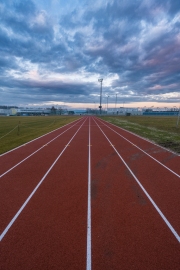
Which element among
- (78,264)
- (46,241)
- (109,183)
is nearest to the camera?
(78,264)

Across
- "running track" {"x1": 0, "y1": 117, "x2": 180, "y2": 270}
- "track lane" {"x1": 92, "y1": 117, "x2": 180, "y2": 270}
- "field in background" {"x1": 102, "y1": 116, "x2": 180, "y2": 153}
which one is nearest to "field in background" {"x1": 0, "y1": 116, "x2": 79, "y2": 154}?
"running track" {"x1": 0, "y1": 117, "x2": 180, "y2": 270}

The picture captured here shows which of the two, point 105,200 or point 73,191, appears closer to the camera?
point 105,200

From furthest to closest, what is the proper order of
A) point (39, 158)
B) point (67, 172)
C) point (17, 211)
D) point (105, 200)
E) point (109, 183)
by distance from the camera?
1. point (39, 158)
2. point (67, 172)
3. point (109, 183)
4. point (105, 200)
5. point (17, 211)

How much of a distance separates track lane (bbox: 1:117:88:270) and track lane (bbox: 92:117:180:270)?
1.17ft

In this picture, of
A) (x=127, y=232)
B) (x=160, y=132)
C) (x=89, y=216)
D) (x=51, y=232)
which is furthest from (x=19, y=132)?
(x=127, y=232)

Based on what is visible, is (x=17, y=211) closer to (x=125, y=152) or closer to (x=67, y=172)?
(x=67, y=172)

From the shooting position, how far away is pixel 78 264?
3375 mm

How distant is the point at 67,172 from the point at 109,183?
215cm

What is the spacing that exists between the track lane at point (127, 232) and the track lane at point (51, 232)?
358mm

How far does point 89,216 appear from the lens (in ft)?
15.9

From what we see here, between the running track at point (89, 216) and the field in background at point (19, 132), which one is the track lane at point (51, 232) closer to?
the running track at point (89, 216)

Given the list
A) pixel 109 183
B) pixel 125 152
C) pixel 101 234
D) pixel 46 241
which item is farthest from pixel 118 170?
pixel 46 241

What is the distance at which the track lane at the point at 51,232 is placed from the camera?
344cm

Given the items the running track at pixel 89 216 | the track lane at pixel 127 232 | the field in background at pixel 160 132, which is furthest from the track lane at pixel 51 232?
the field in background at pixel 160 132
